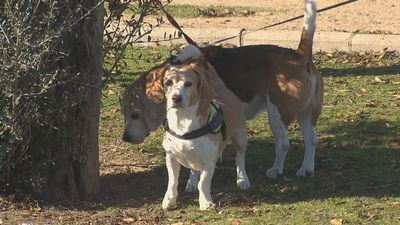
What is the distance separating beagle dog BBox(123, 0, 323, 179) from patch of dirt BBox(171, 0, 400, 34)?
20.4ft

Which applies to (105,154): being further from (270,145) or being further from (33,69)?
(33,69)

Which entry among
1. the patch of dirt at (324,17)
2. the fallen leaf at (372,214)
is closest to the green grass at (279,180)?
the fallen leaf at (372,214)

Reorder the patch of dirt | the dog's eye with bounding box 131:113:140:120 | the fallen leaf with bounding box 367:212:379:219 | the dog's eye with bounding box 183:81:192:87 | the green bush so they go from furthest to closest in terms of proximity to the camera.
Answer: the patch of dirt → the dog's eye with bounding box 131:113:140:120 → the fallen leaf with bounding box 367:212:379:219 → the dog's eye with bounding box 183:81:192:87 → the green bush

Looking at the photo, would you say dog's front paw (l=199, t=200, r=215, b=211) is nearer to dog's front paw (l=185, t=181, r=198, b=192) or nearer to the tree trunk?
dog's front paw (l=185, t=181, r=198, b=192)

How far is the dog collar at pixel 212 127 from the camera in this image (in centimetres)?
673

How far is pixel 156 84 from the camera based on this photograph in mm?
7000

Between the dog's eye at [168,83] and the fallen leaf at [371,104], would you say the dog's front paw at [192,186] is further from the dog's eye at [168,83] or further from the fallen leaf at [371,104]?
the fallen leaf at [371,104]

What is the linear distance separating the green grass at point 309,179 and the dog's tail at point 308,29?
3.52ft

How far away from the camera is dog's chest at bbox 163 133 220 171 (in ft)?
22.2

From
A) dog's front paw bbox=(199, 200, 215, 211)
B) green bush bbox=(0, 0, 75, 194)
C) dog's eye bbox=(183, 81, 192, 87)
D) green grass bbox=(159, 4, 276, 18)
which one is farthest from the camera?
green grass bbox=(159, 4, 276, 18)

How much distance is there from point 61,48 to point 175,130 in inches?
39.0

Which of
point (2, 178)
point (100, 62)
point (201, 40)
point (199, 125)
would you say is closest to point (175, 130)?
point (199, 125)

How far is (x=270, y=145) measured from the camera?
9.12 m

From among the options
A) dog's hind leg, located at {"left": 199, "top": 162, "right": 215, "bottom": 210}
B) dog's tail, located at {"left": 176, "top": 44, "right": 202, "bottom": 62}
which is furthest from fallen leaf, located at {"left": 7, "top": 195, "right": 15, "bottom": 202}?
dog's tail, located at {"left": 176, "top": 44, "right": 202, "bottom": 62}
